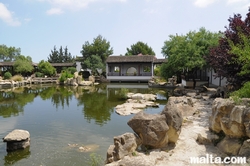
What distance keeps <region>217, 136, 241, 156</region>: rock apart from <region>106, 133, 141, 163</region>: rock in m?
2.14

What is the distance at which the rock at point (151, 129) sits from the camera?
5.39 meters

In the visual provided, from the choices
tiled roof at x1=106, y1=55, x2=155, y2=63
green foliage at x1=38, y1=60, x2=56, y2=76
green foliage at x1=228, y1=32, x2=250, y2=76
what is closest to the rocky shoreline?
green foliage at x1=228, y1=32, x2=250, y2=76

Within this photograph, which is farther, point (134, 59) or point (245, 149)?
point (134, 59)

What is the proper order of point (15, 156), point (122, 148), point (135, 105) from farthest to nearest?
1. point (135, 105)
2. point (15, 156)
3. point (122, 148)

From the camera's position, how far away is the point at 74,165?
539 cm

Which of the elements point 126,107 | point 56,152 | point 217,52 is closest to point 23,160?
point 56,152

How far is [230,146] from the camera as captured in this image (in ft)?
16.1

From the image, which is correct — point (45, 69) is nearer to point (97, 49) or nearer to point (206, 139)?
point (97, 49)

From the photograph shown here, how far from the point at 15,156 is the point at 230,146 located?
579 cm

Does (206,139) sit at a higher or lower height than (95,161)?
higher

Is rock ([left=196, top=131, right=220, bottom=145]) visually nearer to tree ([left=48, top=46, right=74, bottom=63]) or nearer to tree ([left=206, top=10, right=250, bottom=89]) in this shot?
tree ([left=206, top=10, right=250, bottom=89])

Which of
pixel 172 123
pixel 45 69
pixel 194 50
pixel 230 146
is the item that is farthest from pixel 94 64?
pixel 230 146

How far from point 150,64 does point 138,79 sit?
3305 millimetres

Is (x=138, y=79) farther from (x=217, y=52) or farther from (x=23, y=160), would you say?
(x=23, y=160)
